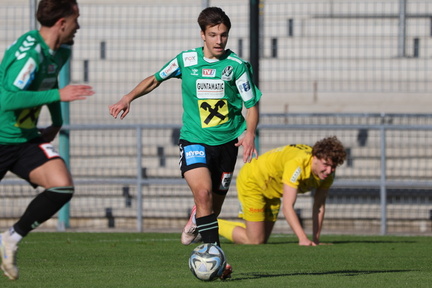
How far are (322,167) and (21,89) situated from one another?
4104 millimetres

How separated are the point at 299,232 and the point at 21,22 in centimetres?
642

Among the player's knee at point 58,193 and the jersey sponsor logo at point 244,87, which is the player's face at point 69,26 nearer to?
the player's knee at point 58,193

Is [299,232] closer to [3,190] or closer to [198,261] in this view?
[198,261]

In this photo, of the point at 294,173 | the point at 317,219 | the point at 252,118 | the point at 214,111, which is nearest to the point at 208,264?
the point at 252,118

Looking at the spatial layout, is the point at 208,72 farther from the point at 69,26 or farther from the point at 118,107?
the point at 69,26

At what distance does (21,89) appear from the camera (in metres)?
5.39

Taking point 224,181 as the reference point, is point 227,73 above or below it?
above

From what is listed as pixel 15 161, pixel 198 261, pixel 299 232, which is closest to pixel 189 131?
pixel 198 261

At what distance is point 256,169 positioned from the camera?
9922 millimetres

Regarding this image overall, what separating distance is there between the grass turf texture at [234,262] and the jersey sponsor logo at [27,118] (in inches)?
43.9

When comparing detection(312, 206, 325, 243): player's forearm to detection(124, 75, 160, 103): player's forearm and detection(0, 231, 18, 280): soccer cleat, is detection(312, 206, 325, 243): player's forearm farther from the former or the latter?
detection(0, 231, 18, 280): soccer cleat

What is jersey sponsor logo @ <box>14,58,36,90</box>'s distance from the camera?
17.7ft

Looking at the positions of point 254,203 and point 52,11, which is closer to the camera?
point 52,11

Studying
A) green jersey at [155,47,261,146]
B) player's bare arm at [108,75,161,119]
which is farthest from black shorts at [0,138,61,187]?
green jersey at [155,47,261,146]
